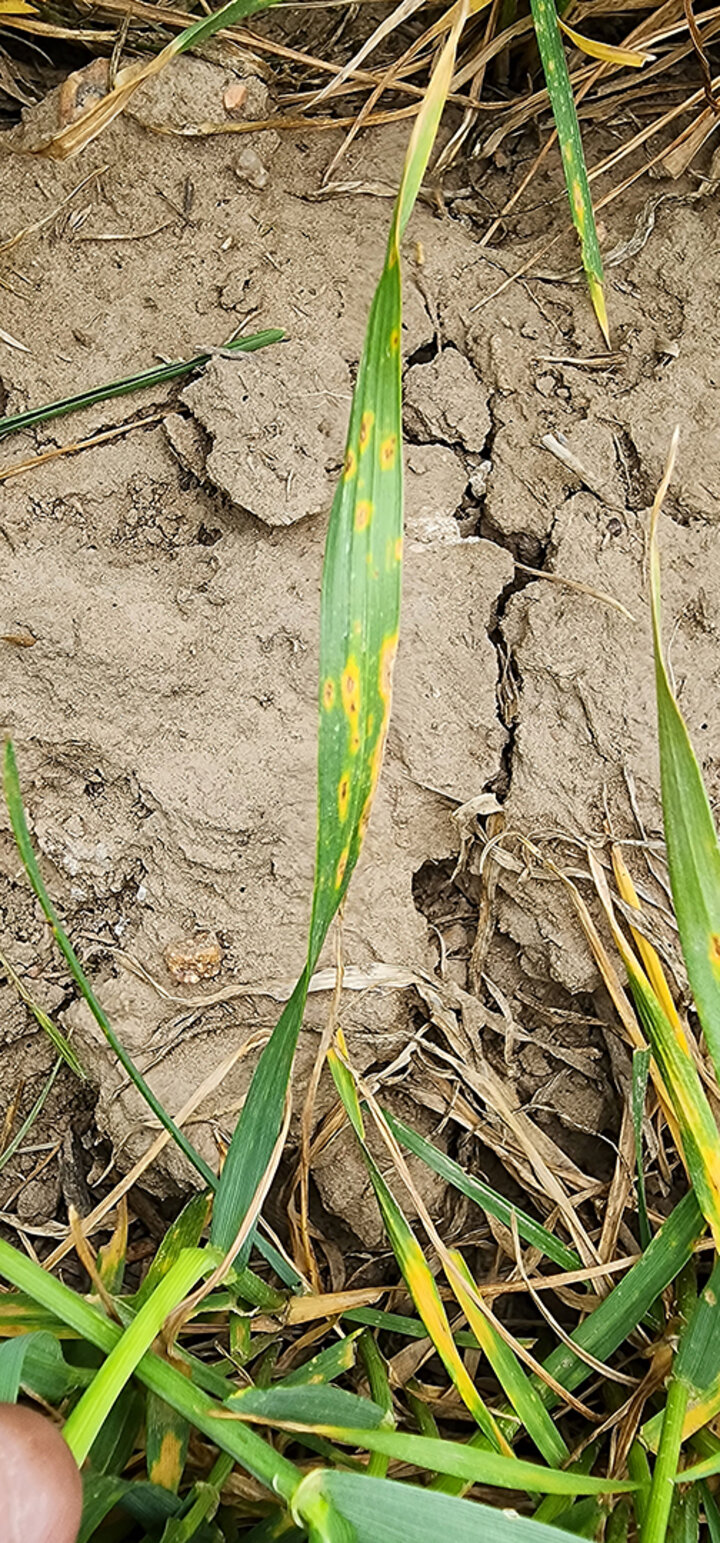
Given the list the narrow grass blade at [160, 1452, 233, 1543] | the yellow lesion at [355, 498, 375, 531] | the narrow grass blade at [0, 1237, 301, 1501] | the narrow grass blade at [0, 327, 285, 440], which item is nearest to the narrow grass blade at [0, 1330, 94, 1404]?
the narrow grass blade at [0, 1237, 301, 1501]

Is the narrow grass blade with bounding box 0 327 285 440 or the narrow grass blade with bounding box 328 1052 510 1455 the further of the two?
the narrow grass blade with bounding box 0 327 285 440

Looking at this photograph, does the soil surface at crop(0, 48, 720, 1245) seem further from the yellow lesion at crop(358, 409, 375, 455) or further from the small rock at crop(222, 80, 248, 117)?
the yellow lesion at crop(358, 409, 375, 455)

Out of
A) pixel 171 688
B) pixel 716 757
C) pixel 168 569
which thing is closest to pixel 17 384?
pixel 168 569

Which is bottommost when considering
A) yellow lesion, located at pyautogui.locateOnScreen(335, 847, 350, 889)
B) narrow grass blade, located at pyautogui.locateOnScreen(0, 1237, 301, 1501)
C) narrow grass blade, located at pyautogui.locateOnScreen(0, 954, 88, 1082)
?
narrow grass blade, located at pyautogui.locateOnScreen(0, 1237, 301, 1501)

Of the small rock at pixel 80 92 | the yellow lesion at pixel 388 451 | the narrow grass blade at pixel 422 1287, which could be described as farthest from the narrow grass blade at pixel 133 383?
the narrow grass blade at pixel 422 1287

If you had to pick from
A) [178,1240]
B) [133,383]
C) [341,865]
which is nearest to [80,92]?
[133,383]

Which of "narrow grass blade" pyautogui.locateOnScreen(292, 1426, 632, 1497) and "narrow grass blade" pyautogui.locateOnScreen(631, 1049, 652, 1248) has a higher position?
"narrow grass blade" pyautogui.locateOnScreen(631, 1049, 652, 1248)

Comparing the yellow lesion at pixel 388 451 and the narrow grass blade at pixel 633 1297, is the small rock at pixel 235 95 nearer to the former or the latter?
the yellow lesion at pixel 388 451
